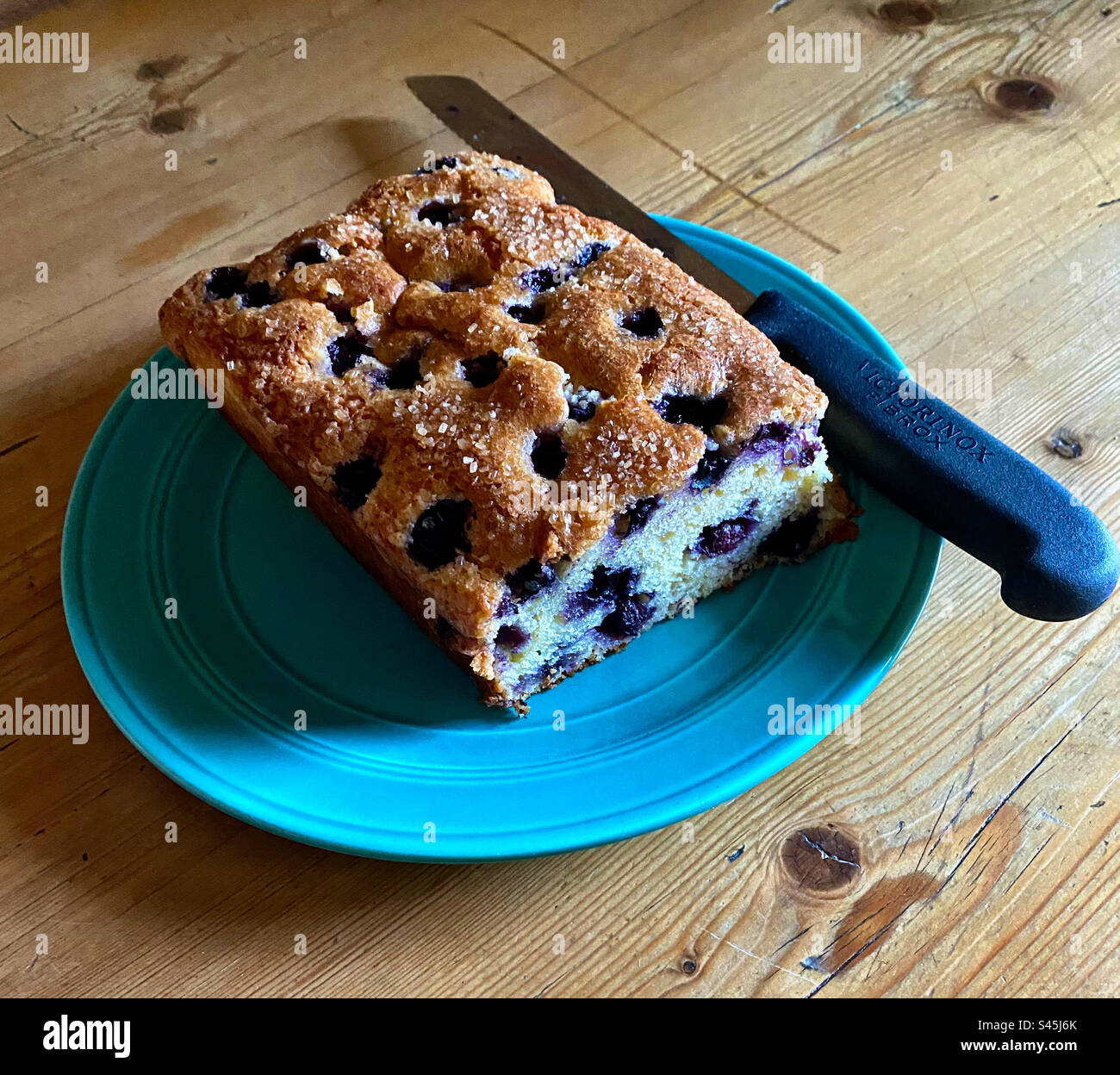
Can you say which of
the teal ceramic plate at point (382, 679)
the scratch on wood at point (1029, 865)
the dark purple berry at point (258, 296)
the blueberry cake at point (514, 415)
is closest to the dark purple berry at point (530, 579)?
the blueberry cake at point (514, 415)

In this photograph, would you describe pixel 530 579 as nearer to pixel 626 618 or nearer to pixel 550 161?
pixel 626 618

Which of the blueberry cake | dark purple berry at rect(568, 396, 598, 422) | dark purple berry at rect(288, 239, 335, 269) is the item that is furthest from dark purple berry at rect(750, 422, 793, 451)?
dark purple berry at rect(288, 239, 335, 269)

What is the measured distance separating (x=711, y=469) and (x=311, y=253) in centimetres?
78

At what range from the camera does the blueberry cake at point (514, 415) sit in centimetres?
158

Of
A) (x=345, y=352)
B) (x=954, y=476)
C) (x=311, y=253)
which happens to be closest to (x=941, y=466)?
(x=954, y=476)

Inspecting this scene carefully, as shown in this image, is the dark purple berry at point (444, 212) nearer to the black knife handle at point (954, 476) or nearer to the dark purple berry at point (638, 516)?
the black knife handle at point (954, 476)

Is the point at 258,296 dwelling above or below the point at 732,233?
above

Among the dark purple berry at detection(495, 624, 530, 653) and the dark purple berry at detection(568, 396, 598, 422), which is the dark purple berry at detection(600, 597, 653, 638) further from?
the dark purple berry at detection(568, 396, 598, 422)

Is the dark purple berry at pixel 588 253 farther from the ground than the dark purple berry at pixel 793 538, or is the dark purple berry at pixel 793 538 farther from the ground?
the dark purple berry at pixel 588 253

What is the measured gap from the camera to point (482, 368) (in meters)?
1.69

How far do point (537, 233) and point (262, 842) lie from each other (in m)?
1.08

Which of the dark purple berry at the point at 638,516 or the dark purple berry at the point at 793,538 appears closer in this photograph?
the dark purple berry at the point at 638,516

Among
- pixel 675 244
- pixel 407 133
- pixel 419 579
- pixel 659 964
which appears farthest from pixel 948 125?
pixel 659 964

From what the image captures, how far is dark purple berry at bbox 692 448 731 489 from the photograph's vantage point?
1.65 m
